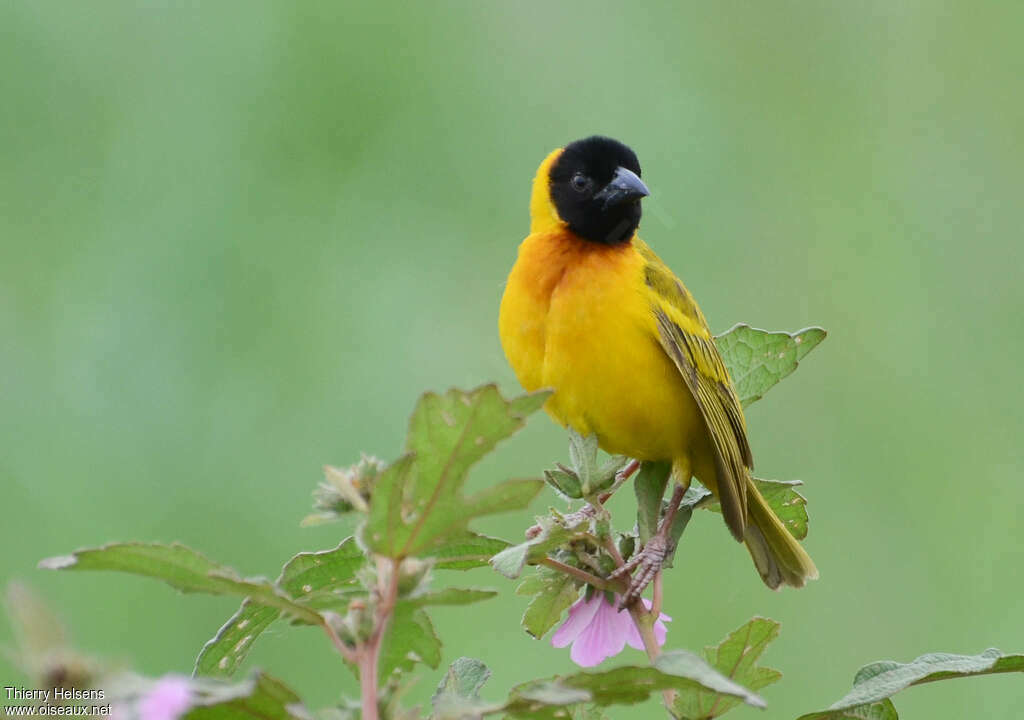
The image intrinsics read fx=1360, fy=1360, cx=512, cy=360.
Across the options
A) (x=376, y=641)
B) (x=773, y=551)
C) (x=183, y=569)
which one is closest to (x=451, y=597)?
(x=376, y=641)

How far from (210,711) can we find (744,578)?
11.8ft

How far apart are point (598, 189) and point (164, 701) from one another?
7.09 ft

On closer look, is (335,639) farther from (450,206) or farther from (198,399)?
(450,206)

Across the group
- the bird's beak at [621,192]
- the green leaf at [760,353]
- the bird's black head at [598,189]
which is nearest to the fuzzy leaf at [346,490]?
the green leaf at [760,353]

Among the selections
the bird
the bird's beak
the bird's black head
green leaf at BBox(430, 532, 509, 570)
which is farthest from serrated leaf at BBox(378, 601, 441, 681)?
the bird's beak

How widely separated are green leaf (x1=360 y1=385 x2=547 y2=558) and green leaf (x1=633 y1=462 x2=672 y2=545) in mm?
518

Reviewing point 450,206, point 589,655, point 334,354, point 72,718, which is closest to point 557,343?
point 589,655

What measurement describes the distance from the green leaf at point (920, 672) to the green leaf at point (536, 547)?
10.2 inches

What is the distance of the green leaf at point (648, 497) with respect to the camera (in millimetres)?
1492

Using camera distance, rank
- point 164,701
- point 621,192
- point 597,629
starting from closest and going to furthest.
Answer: point 164,701 < point 597,629 < point 621,192

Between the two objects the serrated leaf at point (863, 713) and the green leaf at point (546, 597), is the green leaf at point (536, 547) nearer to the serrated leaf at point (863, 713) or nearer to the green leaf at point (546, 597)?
the green leaf at point (546, 597)

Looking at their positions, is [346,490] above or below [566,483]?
above

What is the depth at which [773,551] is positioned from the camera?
87.7 inches

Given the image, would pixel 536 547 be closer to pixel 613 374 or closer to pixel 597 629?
pixel 597 629
